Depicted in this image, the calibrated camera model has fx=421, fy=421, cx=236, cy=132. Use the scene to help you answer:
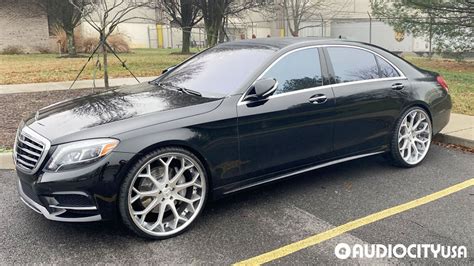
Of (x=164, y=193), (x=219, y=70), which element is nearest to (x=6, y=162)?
(x=164, y=193)

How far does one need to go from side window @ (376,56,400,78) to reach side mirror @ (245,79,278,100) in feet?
5.35

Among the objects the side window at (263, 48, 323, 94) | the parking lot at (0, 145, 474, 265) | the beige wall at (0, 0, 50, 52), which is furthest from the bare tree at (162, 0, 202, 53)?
the parking lot at (0, 145, 474, 265)

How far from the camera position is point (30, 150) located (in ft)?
10.6

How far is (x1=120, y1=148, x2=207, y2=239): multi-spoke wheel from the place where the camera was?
3.15 m

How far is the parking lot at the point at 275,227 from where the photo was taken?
10.0 ft

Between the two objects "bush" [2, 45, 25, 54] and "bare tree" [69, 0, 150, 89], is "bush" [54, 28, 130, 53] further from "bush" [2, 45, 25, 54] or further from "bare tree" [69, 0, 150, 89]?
"bare tree" [69, 0, 150, 89]

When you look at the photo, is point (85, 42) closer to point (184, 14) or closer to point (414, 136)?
point (184, 14)

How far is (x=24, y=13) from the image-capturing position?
2755cm

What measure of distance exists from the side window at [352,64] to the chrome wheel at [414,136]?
0.71 meters

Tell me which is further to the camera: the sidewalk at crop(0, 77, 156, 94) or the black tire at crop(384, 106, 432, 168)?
the sidewalk at crop(0, 77, 156, 94)

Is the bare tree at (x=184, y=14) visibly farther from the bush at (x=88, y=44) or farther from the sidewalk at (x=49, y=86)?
the sidewalk at (x=49, y=86)

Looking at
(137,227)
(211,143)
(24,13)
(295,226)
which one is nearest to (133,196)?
(137,227)

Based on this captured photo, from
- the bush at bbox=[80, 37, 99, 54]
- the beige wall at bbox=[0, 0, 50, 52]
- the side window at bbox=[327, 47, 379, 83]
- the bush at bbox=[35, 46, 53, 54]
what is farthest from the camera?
the bush at bbox=[35, 46, 53, 54]

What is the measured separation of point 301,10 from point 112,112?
27584mm
